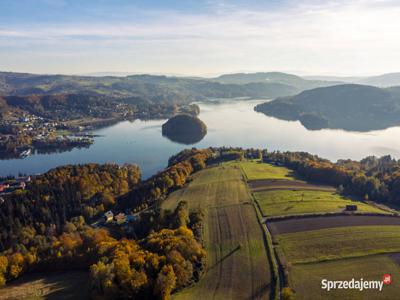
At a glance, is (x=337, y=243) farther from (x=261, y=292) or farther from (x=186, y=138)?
(x=186, y=138)

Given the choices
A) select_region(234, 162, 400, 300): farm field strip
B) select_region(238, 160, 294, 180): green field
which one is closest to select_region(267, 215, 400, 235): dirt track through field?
select_region(234, 162, 400, 300): farm field strip

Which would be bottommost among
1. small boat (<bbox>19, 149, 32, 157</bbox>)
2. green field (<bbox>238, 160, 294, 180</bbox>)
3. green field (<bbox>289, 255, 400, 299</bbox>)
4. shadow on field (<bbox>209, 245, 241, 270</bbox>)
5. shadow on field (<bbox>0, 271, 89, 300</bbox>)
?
small boat (<bbox>19, 149, 32, 157</bbox>)

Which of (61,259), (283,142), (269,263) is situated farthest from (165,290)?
(283,142)

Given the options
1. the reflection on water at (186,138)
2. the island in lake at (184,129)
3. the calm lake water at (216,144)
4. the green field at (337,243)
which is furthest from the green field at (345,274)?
the island in lake at (184,129)

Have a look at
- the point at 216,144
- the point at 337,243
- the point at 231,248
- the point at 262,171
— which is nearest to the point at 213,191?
the point at 262,171

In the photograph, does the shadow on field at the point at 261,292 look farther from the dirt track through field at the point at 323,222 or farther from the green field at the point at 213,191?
the green field at the point at 213,191

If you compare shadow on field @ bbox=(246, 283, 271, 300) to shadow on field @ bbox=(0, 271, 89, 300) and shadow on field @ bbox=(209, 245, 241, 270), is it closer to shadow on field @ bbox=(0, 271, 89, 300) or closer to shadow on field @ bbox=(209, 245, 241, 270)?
shadow on field @ bbox=(209, 245, 241, 270)

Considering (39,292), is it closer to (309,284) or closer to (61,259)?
(61,259)

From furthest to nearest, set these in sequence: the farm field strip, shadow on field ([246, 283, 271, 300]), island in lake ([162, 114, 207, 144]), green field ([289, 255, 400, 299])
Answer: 1. island in lake ([162, 114, 207, 144])
2. the farm field strip
3. shadow on field ([246, 283, 271, 300])
4. green field ([289, 255, 400, 299])
